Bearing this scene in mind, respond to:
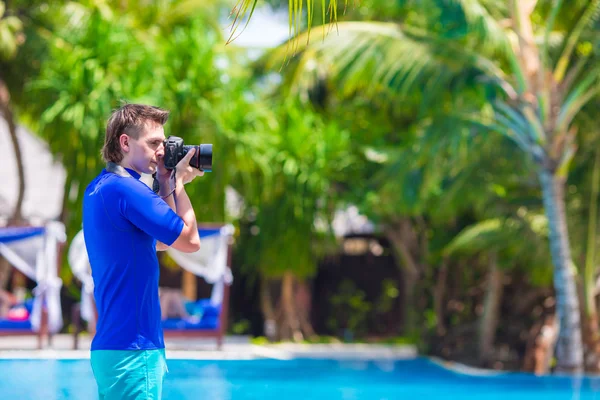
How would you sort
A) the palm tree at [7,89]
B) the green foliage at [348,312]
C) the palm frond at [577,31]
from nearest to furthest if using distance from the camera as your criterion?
the palm frond at [577,31] < the palm tree at [7,89] < the green foliage at [348,312]

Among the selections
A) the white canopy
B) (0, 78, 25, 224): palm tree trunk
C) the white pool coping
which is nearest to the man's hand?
the white pool coping

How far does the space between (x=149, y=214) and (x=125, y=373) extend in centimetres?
42

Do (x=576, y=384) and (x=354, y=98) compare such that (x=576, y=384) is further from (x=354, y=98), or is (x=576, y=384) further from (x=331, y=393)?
(x=354, y=98)

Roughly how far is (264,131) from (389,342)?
14.4 ft

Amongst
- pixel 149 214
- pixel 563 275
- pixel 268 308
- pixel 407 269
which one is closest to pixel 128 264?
pixel 149 214

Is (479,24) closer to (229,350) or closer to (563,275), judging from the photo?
(563,275)

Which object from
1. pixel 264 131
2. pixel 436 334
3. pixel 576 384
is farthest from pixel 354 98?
pixel 576 384

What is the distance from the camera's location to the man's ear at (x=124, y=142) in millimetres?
2514

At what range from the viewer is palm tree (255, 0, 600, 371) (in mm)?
9422

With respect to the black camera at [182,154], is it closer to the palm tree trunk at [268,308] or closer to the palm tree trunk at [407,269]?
the palm tree trunk at [407,269]

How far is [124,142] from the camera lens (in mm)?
2520

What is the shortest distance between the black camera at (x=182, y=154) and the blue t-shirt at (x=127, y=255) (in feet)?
0.46

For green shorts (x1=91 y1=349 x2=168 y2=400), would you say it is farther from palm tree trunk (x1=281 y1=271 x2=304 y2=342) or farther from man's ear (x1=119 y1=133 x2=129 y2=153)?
palm tree trunk (x1=281 y1=271 x2=304 y2=342)

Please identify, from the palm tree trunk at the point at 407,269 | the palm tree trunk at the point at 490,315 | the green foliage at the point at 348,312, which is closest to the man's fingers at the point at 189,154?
the palm tree trunk at the point at 490,315
